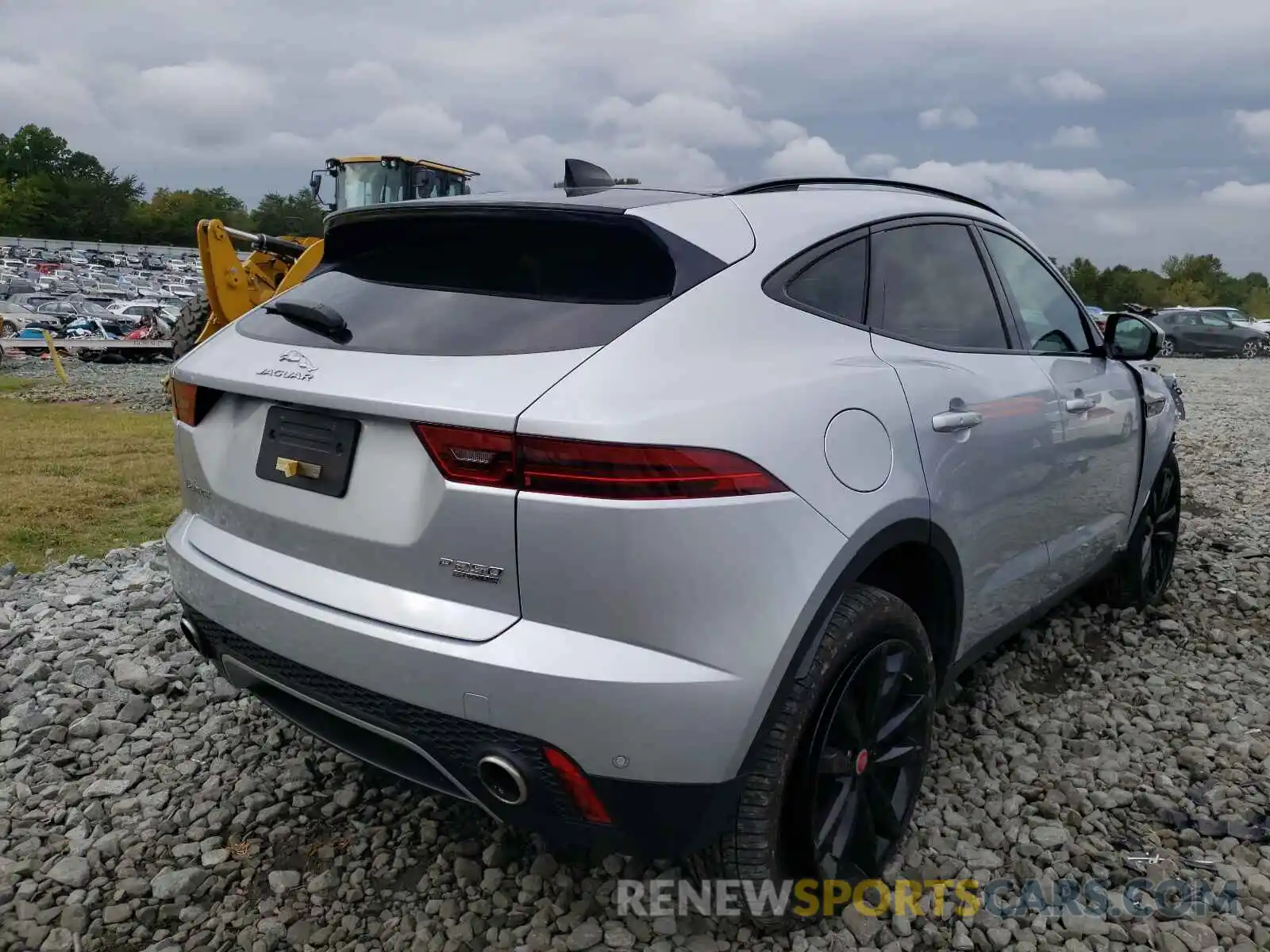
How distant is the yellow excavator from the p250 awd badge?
626 centimetres

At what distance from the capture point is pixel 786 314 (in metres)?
2.27

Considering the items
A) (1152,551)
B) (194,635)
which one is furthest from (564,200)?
(1152,551)

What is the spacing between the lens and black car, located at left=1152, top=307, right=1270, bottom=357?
2727 centimetres

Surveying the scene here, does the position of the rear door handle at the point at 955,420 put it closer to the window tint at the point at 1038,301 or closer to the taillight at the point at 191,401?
the window tint at the point at 1038,301

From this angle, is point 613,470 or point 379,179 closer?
point 613,470

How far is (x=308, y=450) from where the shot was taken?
2.19 m

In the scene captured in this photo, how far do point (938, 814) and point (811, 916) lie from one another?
0.72 metres

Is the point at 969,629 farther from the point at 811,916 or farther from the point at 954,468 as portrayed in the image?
the point at 811,916

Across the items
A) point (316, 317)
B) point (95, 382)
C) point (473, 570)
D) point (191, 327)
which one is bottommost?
point (95, 382)

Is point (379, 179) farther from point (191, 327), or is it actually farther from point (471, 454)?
point (471, 454)

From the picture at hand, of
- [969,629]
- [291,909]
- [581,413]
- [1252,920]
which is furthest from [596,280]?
[1252,920]

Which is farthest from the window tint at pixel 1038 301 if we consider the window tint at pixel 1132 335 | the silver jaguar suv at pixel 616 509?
the silver jaguar suv at pixel 616 509

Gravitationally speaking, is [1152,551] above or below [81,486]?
above

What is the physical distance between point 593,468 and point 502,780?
2.20ft
